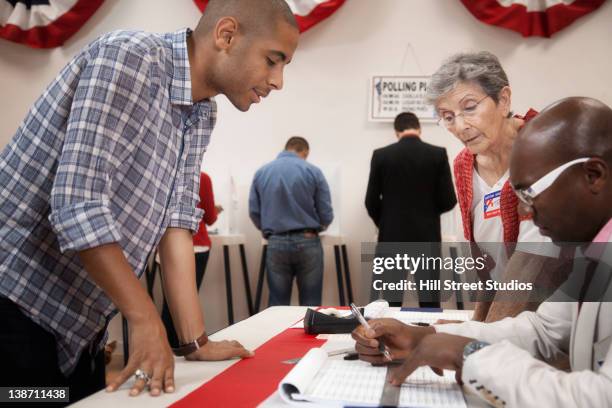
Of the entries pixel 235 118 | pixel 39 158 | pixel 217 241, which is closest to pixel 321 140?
pixel 235 118

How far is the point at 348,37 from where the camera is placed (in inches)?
173

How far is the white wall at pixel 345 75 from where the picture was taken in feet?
13.6

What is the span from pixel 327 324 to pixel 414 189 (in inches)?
80.1

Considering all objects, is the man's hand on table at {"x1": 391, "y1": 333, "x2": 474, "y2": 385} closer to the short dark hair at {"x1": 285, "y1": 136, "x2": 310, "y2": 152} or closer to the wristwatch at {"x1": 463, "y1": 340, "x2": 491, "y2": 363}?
the wristwatch at {"x1": 463, "y1": 340, "x2": 491, "y2": 363}

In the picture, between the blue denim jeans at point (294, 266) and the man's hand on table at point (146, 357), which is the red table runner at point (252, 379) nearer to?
the man's hand on table at point (146, 357)

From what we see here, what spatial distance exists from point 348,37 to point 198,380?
3761 mm

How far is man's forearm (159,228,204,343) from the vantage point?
1307 millimetres

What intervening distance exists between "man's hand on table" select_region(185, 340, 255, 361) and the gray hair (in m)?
0.94

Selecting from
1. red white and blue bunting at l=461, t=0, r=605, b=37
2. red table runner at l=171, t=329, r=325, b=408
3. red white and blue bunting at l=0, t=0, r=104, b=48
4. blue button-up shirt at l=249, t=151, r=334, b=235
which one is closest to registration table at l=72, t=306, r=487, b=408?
red table runner at l=171, t=329, r=325, b=408

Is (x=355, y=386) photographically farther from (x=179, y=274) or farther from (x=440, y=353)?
(x=179, y=274)

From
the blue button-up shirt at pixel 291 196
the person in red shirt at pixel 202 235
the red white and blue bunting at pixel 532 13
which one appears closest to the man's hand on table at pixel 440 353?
the person in red shirt at pixel 202 235

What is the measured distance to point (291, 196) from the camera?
12.1 feet

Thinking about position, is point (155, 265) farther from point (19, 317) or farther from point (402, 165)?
point (19, 317)

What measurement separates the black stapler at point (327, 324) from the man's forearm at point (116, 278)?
0.62 metres
